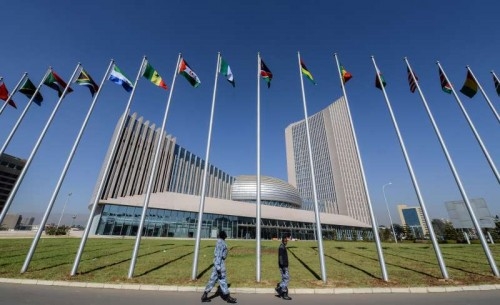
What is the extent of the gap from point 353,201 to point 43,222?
129862 mm

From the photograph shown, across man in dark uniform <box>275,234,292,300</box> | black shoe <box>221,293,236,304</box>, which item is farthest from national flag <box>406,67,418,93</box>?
black shoe <box>221,293,236,304</box>

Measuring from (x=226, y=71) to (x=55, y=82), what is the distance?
10.6 metres

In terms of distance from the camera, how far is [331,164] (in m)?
132

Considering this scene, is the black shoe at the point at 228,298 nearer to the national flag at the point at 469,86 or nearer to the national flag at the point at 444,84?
the national flag at the point at 444,84

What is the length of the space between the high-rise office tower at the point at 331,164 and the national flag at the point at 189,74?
10359 cm

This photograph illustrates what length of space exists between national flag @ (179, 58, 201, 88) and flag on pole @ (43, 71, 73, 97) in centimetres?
709

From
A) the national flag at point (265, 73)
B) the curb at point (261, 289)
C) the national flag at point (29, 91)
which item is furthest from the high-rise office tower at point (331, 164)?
the national flag at point (29, 91)

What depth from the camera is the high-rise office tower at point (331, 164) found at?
12275cm

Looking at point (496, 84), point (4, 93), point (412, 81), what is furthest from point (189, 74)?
point (496, 84)

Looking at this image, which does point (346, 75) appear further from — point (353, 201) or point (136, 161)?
point (353, 201)

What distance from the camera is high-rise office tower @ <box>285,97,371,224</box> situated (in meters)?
123

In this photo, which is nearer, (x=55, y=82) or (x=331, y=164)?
(x=55, y=82)

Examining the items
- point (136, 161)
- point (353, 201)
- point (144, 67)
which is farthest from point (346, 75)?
point (353, 201)

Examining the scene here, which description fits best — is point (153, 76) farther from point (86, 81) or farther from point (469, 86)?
point (469, 86)
